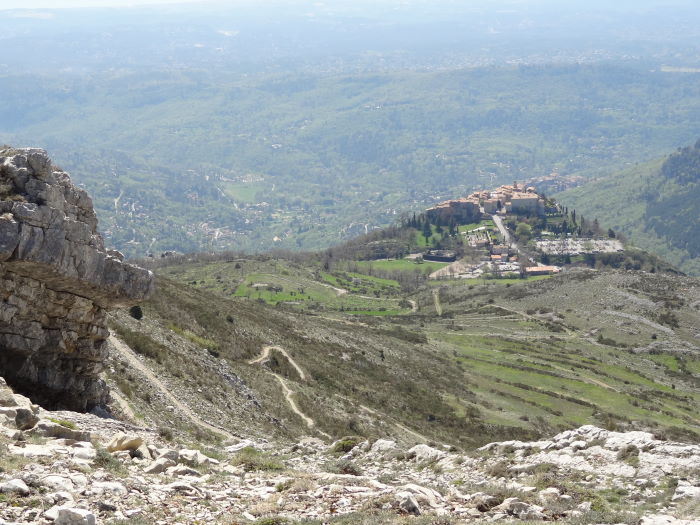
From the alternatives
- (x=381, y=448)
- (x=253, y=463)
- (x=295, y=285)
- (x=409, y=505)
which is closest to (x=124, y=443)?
(x=253, y=463)

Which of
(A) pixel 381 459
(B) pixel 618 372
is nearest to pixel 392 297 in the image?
(B) pixel 618 372

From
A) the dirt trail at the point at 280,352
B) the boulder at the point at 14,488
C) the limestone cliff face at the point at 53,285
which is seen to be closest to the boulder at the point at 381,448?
the limestone cliff face at the point at 53,285

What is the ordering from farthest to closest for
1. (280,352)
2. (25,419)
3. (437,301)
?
(437,301) < (280,352) < (25,419)

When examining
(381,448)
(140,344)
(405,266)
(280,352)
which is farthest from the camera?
(405,266)

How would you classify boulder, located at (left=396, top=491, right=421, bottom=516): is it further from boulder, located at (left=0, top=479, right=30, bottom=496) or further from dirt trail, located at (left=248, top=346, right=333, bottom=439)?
dirt trail, located at (left=248, top=346, right=333, bottom=439)

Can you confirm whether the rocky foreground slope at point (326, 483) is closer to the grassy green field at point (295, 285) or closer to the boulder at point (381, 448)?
the boulder at point (381, 448)

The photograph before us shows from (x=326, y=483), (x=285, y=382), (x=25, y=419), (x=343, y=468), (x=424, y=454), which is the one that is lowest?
(x=285, y=382)

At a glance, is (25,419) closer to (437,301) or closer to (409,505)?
(409,505)

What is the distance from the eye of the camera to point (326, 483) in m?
17.7

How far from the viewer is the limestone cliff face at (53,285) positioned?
22141 millimetres

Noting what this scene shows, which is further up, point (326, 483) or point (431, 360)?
point (326, 483)

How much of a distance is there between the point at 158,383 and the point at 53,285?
427 inches

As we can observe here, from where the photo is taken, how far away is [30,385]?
2469cm

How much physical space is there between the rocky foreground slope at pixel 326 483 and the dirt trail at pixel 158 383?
785 centimetres
